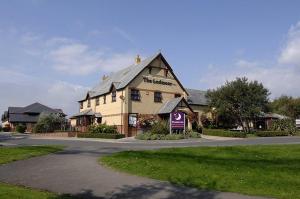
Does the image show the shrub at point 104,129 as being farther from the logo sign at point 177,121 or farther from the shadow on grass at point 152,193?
the shadow on grass at point 152,193

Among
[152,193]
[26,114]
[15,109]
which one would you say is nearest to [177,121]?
[152,193]

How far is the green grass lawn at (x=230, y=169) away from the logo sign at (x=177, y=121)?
21260 mm

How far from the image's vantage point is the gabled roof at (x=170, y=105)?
1844 inches

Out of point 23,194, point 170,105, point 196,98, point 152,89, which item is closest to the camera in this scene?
point 23,194

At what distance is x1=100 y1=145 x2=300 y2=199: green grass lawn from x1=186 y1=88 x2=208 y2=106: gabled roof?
115 feet

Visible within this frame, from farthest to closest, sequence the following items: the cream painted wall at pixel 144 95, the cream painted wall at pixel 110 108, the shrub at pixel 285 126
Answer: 1. the shrub at pixel 285 126
2. the cream painted wall at pixel 110 108
3. the cream painted wall at pixel 144 95

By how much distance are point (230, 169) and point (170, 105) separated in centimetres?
3371

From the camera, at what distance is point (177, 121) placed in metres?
41.8

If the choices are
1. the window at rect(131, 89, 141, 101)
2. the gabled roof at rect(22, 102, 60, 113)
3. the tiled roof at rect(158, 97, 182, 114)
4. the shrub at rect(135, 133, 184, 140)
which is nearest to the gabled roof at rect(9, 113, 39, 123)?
the gabled roof at rect(22, 102, 60, 113)

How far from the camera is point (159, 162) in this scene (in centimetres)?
1634

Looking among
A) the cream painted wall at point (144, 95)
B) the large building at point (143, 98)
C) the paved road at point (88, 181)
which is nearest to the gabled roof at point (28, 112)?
the large building at point (143, 98)

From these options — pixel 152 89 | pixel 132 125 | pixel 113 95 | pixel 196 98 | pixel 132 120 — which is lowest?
pixel 132 125

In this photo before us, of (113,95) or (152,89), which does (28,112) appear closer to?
(113,95)

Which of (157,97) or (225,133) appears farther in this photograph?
(157,97)
